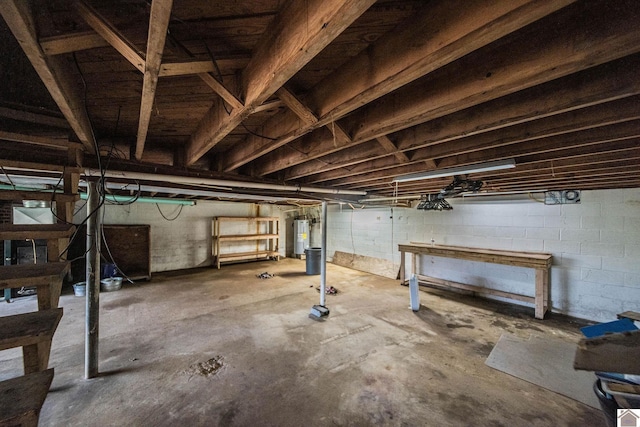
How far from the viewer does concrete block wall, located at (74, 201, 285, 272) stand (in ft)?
18.9

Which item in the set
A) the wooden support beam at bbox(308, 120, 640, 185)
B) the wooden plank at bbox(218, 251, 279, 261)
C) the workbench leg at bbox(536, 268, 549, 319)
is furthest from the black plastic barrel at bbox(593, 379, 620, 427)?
the wooden plank at bbox(218, 251, 279, 261)

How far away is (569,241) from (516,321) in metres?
1.53

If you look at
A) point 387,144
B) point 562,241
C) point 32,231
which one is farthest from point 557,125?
point 562,241

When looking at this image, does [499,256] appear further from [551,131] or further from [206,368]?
[206,368]

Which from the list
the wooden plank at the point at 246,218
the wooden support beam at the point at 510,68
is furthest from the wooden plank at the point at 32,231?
the wooden plank at the point at 246,218

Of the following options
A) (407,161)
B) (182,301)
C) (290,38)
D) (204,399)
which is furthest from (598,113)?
(182,301)

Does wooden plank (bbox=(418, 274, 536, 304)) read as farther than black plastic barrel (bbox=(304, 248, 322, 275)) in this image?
No

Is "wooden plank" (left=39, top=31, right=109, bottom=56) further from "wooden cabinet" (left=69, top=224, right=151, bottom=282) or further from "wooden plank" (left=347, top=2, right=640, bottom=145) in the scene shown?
"wooden cabinet" (left=69, top=224, right=151, bottom=282)

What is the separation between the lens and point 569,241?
12.0ft

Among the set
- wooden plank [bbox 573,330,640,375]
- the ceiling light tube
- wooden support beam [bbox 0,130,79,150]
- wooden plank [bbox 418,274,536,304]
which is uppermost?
wooden support beam [bbox 0,130,79,150]

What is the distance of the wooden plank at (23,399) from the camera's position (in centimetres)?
63

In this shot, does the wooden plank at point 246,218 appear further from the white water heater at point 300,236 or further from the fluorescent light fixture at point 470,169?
the fluorescent light fixture at point 470,169

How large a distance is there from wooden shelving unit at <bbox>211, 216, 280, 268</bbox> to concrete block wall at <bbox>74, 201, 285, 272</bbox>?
287 mm

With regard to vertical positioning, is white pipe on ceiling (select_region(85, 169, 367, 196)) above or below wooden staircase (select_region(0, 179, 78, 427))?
above
